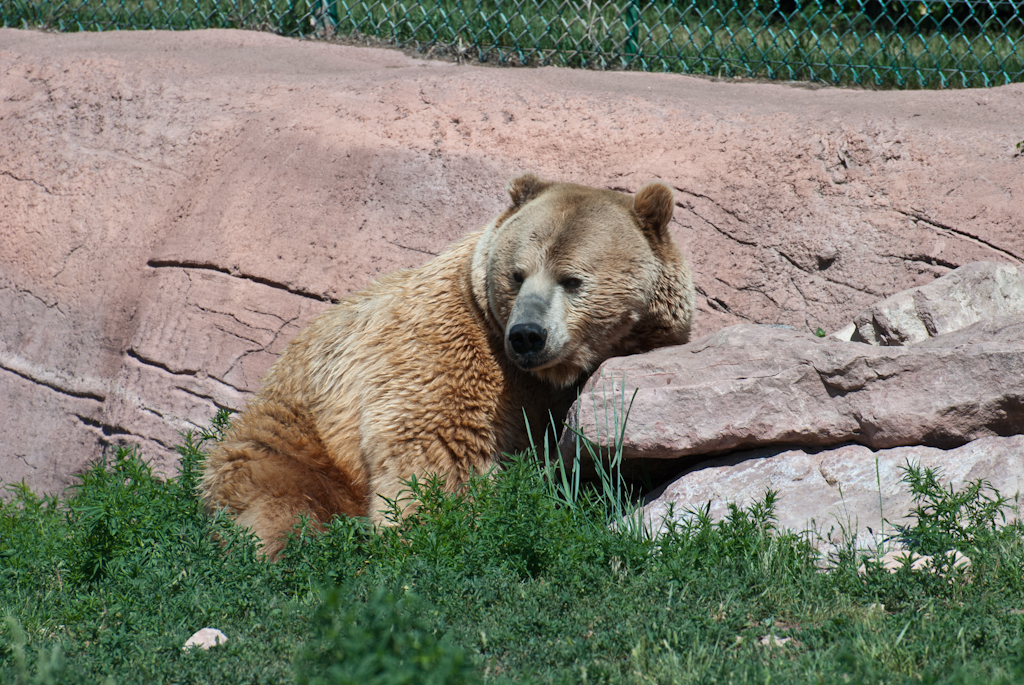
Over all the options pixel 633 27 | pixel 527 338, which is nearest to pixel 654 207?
pixel 527 338

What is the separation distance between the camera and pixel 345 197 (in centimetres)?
586

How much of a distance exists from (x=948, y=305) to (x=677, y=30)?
3421 mm

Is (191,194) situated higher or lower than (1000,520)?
higher

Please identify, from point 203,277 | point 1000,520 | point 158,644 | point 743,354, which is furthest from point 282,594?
point 203,277

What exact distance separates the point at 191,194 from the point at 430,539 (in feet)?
12.0

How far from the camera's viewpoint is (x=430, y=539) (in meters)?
3.40

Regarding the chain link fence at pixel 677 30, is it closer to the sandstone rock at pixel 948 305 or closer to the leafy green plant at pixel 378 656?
the sandstone rock at pixel 948 305

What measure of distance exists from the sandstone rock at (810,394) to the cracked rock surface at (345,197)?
4.74 feet

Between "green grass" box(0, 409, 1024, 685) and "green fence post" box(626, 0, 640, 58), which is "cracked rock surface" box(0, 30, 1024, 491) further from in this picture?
"green grass" box(0, 409, 1024, 685)

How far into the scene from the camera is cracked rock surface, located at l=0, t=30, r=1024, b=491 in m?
5.30

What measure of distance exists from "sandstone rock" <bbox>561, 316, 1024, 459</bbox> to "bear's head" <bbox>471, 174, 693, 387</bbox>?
24 centimetres

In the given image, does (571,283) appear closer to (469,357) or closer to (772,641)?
(469,357)

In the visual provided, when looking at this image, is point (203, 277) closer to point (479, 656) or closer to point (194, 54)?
point (194, 54)

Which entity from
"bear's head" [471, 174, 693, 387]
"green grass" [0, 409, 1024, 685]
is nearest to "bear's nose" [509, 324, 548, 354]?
"bear's head" [471, 174, 693, 387]
